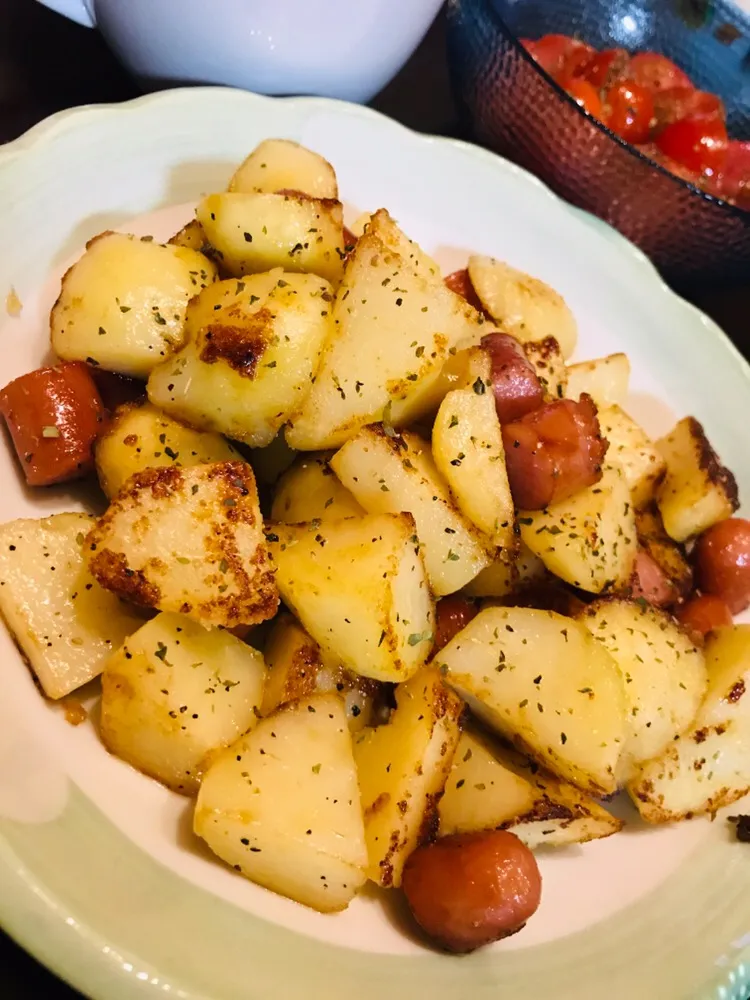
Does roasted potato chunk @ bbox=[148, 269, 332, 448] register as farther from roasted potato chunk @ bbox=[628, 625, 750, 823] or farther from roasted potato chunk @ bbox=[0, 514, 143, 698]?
roasted potato chunk @ bbox=[628, 625, 750, 823]

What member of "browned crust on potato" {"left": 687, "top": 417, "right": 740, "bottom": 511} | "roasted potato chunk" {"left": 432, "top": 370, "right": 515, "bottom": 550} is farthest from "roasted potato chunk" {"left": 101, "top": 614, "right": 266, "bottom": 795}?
A: "browned crust on potato" {"left": 687, "top": 417, "right": 740, "bottom": 511}

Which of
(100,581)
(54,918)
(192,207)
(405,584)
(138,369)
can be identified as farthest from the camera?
(192,207)

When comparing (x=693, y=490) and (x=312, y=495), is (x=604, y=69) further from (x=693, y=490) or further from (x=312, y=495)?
(x=312, y=495)

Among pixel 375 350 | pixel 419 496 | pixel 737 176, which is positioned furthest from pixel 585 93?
pixel 419 496

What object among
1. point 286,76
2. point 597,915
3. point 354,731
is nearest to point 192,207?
point 286,76

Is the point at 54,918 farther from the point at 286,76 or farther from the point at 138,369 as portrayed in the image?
the point at 286,76

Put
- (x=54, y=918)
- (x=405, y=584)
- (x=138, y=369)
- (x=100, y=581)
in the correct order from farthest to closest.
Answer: (x=138, y=369), (x=405, y=584), (x=100, y=581), (x=54, y=918)
